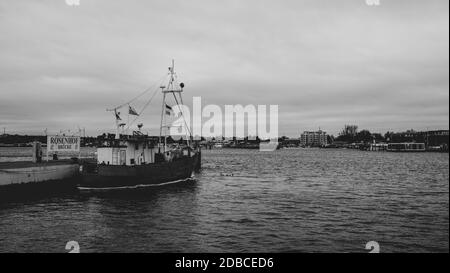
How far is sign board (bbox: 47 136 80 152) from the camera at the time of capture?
143 feet

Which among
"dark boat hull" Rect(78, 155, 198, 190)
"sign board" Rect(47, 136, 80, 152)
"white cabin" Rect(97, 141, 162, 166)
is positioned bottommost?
"dark boat hull" Rect(78, 155, 198, 190)

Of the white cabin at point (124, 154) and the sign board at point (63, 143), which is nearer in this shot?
the white cabin at point (124, 154)

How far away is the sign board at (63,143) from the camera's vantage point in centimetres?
4355

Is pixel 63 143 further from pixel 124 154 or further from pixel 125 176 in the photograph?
pixel 125 176

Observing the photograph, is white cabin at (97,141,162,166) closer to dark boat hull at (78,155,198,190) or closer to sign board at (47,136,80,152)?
dark boat hull at (78,155,198,190)

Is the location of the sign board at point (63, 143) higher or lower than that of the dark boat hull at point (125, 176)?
higher

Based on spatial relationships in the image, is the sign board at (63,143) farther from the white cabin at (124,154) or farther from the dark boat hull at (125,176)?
the white cabin at (124,154)

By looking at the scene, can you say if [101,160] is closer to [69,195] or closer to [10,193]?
[69,195]

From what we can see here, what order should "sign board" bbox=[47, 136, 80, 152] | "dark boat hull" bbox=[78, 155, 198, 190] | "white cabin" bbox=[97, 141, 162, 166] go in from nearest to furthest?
1. "dark boat hull" bbox=[78, 155, 198, 190]
2. "white cabin" bbox=[97, 141, 162, 166]
3. "sign board" bbox=[47, 136, 80, 152]

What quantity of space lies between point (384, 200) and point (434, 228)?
40.5 ft

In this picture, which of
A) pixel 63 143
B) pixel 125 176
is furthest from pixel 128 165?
pixel 63 143

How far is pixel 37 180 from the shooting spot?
117 feet

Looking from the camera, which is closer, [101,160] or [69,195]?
[69,195]
